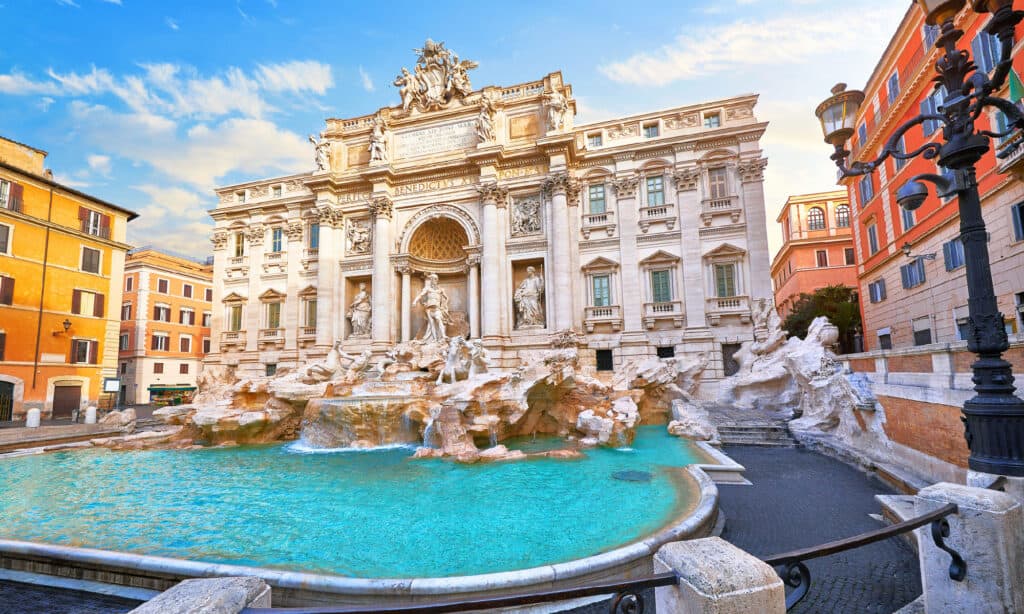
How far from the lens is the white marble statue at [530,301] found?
19266 millimetres

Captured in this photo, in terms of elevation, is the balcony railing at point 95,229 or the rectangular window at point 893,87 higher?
the rectangular window at point 893,87

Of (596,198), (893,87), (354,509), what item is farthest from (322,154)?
(893,87)

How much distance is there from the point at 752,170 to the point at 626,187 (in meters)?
4.95

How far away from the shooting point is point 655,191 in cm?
1922

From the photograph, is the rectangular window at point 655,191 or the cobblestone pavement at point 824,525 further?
the rectangular window at point 655,191

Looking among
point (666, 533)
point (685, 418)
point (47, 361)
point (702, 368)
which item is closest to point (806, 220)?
point (702, 368)

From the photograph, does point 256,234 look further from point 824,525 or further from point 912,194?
point 912,194

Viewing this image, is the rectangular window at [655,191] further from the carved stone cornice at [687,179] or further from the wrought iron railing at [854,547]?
the wrought iron railing at [854,547]

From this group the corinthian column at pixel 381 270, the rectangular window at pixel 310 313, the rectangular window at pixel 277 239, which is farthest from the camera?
the rectangular window at pixel 277 239

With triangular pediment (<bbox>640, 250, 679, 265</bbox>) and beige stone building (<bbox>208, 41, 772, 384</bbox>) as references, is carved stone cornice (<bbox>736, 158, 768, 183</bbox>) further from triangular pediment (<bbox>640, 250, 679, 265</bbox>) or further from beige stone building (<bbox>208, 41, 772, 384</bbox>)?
triangular pediment (<bbox>640, 250, 679, 265</bbox>)

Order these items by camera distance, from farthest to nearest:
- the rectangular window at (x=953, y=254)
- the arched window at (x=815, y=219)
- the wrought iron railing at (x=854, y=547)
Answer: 1. the arched window at (x=815, y=219)
2. the rectangular window at (x=953, y=254)
3. the wrought iron railing at (x=854, y=547)

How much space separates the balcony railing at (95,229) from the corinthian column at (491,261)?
64.2 feet

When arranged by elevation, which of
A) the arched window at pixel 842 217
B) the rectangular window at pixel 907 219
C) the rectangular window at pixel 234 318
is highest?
the arched window at pixel 842 217

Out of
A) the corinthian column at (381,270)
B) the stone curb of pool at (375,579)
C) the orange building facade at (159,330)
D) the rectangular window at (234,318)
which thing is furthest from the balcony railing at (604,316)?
the orange building facade at (159,330)
